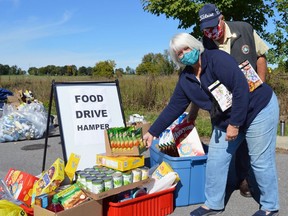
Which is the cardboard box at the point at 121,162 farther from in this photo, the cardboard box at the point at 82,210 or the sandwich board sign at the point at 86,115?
the sandwich board sign at the point at 86,115

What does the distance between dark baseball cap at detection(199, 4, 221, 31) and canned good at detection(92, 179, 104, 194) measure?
5.95 ft

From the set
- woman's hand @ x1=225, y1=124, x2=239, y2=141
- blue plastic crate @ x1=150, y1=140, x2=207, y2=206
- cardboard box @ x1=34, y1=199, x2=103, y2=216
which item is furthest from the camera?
blue plastic crate @ x1=150, y1=140, x2=207, y2=206

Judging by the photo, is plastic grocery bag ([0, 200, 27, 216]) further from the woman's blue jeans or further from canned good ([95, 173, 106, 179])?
the woman's blue jeans

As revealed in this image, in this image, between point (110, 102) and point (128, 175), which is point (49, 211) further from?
point (110, 102)

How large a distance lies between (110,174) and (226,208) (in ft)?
4.70

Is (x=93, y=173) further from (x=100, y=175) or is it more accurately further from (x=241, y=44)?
(x=241, y=44)

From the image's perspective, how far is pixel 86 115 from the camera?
462cm

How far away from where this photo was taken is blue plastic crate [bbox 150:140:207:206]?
3.93 m

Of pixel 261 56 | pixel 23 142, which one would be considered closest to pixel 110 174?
pixel 261 56

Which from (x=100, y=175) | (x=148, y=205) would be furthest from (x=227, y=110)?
(x=100, y=175)

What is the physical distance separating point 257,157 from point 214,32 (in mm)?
1317

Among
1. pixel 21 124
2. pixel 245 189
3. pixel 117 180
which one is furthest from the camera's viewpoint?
pixel 21 124

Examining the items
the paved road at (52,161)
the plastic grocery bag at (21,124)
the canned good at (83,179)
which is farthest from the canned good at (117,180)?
the plastic grocery bag at (21,124)

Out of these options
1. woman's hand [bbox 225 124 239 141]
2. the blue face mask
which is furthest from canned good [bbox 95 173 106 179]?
the blue face mask
